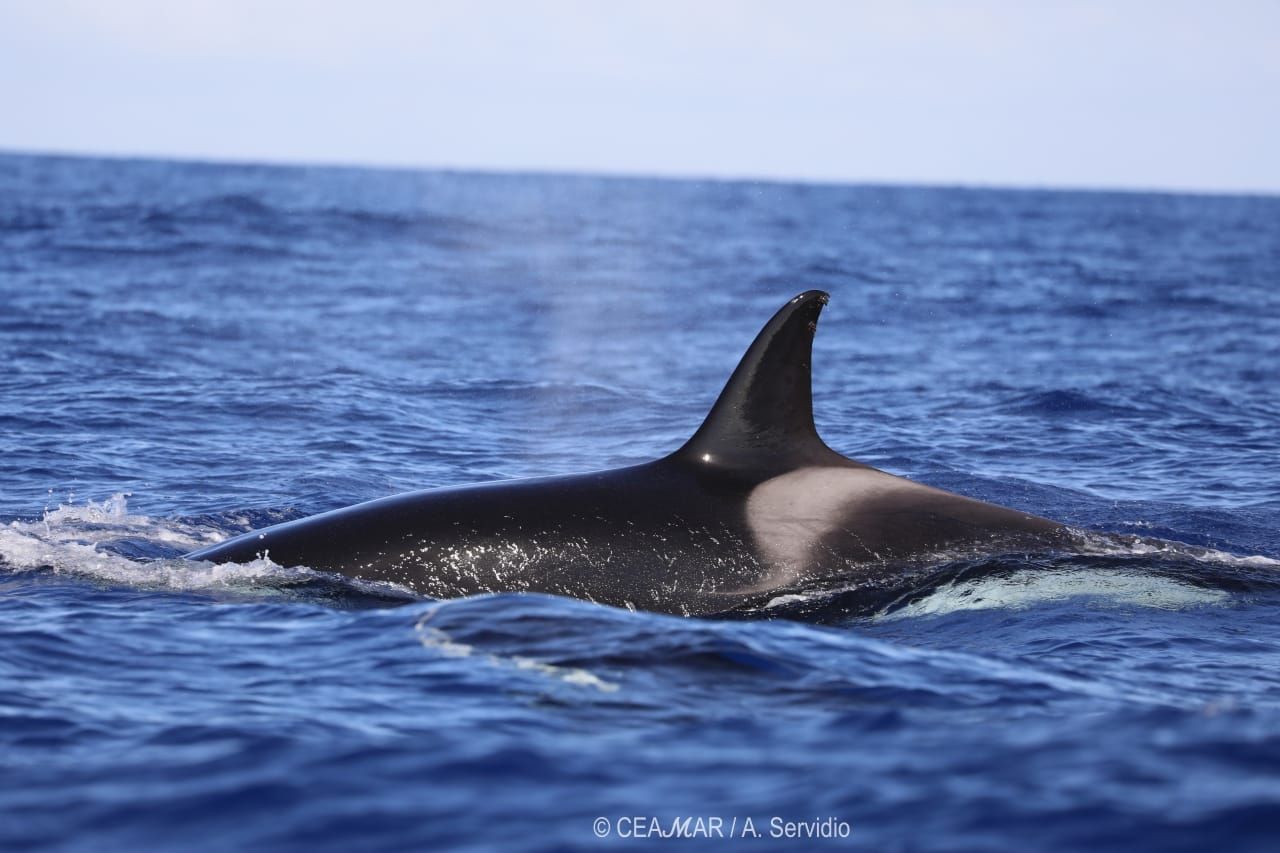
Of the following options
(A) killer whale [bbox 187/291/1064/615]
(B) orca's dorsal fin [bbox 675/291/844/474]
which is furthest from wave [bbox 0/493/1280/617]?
(B) orca's dorsal fin [bbox 675/291/844/474]

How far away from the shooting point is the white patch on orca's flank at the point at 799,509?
10.2m

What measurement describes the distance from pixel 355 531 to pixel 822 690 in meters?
4.01

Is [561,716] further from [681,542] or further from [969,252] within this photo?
[969,252]

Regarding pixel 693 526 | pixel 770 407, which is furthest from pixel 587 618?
pixel 770 407

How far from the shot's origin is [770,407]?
34.3 feet

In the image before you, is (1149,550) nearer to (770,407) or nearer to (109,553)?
(770,407)

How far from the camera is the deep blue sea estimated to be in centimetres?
633

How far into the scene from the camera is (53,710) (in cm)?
765

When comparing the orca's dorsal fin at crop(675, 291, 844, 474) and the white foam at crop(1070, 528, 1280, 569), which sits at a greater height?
the orca's dorsal fin at crop(675, 291, 844, 474)

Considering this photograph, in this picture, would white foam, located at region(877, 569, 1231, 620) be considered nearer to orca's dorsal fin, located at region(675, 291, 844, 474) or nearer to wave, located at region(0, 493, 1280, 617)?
wave, located at region(0, 493, 1280, 617)

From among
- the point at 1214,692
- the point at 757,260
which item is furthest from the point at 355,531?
the point at 757,260

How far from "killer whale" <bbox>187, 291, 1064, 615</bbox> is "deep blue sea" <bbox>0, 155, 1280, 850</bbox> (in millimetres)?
315

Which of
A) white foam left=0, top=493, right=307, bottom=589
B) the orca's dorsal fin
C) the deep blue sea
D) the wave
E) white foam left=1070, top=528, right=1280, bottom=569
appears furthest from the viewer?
white foam left=1070, top=528, right=1280, bottom=569

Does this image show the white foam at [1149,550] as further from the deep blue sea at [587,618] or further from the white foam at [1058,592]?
the white foam at [1058,592]
